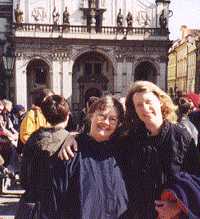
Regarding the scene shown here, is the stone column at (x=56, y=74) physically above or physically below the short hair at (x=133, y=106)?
above

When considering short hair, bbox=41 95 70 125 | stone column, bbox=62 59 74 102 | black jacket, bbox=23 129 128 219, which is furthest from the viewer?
stone column, bbox=62 59 74 102

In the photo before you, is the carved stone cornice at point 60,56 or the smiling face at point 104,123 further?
the carved stone cornice at point 60,56

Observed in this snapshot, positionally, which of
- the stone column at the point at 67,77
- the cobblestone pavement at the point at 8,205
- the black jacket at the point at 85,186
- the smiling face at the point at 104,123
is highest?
the stone column at the point at 67,77

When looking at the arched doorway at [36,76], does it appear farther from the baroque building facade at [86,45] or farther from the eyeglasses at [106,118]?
the eyeglasses at [106,118]

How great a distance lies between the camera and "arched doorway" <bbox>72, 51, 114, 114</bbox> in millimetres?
33031

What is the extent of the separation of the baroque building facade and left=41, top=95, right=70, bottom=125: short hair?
86.8ft

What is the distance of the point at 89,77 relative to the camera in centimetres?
3309

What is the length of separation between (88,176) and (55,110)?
707 millimetres

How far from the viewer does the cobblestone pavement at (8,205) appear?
765 cm

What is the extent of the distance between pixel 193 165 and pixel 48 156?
1120 mm

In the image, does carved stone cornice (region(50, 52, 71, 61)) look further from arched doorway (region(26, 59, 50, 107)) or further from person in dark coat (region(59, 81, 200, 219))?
person in dark coat (region(59, 81, 200, 219))

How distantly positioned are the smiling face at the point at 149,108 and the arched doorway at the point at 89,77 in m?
29.4

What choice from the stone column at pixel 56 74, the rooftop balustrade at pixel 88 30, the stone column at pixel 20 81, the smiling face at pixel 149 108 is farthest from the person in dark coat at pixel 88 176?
the rooftop balustrade at pixel 88 30

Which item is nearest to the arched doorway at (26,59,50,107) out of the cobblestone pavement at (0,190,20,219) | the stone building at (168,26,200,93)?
the stone building at (168,26,200,93)
